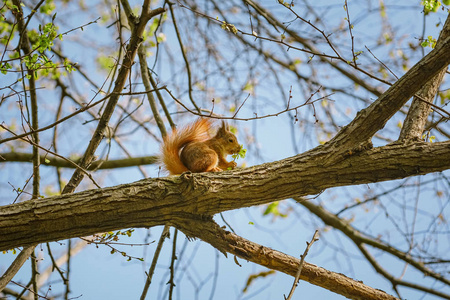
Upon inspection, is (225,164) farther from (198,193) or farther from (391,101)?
(391,101)

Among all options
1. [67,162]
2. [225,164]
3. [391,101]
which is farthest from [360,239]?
[67,162]

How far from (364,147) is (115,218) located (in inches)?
52.0

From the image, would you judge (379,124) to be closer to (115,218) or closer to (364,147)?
(364,147)

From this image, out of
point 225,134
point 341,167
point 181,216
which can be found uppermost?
point 225,134

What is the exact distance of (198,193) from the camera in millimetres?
2312

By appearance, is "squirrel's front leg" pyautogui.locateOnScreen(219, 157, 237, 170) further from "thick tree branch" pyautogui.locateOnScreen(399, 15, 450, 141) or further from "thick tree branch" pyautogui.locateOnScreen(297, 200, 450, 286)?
"thick tree branch" pyautogui.locateOnScreen(399, 15, 450, 141)

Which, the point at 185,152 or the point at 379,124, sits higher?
the point at 185,152

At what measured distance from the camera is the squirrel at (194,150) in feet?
10.00

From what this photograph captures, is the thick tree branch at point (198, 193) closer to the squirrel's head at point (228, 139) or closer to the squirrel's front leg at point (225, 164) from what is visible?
the squirrel's front leg at point (225, 164)

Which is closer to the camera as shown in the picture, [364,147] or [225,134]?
[364,147]

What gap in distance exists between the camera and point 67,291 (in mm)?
3264

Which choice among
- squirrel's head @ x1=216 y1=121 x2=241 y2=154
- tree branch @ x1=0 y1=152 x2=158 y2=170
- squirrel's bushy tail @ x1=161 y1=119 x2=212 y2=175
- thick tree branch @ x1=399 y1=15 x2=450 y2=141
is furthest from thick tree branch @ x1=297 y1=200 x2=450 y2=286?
tree branch @ x1=0 y1=152 x2=158 y2=170

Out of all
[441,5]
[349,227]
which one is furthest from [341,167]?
[349,227]

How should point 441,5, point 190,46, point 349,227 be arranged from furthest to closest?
point 190,46 < point 349,227 < point 441,5
